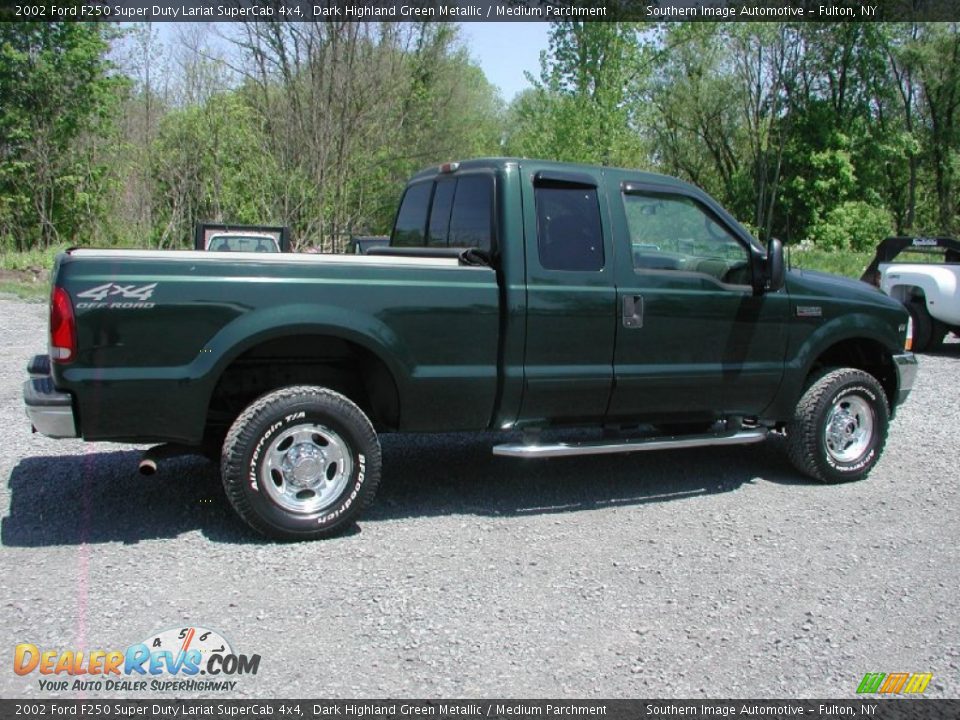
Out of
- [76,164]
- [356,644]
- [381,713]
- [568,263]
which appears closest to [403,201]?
[568,263]

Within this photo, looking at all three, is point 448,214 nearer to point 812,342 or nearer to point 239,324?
point 239,324

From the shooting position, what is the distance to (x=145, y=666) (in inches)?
134

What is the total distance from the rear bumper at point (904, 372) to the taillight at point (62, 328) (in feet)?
17.6

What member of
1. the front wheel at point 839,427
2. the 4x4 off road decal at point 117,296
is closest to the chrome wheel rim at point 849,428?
the front wheel at point 839,427

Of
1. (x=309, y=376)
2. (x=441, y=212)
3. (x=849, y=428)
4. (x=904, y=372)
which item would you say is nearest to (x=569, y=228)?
(x=441, y=212)

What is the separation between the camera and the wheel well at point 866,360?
645cm

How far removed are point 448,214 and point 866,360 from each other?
131 inches

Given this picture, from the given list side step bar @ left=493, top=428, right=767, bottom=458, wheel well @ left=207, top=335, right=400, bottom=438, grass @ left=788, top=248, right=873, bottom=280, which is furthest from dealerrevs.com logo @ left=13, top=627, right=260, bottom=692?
grass @ left=788, top=248, right=873, bottom=280

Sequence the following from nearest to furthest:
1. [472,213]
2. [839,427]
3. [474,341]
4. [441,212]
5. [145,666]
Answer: [145,666] < [474,341] < [472,213] < [441,212] < [839,427]

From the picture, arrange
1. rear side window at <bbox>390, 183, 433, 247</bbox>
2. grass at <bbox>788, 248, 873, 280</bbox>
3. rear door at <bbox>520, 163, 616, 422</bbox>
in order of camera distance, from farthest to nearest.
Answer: grass at <bbox>788, 248, 873, 280</bbox> < rear side window at <bbox>390, 183, 433, 247</bbox> < rear door at <bbox>520, 163, 616, 422</bbox>

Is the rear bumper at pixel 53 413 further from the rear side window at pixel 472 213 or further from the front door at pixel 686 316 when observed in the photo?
the front door at pixel 686 316

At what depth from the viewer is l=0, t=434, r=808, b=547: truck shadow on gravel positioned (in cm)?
491

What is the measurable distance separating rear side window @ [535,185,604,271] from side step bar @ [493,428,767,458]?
41.5 inches

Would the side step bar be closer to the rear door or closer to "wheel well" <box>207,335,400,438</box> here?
the rear door
